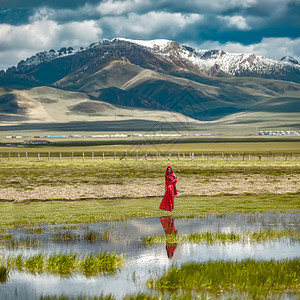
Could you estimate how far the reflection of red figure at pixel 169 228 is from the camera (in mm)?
16556

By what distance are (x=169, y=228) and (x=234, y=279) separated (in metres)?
8.00

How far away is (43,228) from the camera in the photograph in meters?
21.4

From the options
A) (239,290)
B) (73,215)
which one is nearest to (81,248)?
(239,290)

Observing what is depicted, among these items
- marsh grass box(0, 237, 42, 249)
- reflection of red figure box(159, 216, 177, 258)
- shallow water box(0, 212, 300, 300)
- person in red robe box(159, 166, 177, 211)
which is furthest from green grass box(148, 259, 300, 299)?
person in red robe box(159, 166, 177, 211)

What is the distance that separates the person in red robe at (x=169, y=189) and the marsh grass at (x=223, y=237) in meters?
5.31

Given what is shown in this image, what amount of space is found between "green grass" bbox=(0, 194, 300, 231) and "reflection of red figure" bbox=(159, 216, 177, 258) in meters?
1.43

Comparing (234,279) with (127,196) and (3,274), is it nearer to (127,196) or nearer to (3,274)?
(3,274)

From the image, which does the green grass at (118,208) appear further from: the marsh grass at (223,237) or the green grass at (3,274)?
the green grass at (3,274)

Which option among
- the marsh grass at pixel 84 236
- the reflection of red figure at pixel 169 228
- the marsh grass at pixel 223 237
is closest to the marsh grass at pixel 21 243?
the marsh grass at pixel 84 236

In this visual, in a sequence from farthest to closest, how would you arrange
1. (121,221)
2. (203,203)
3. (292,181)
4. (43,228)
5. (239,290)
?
1. (292,181)
2. (203,203)
3. (121,221)
4. (43,228)
5. (239,290)

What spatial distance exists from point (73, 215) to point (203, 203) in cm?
802

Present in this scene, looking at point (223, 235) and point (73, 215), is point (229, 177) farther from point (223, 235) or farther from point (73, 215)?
point (223, 235)

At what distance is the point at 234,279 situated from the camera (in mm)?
12969

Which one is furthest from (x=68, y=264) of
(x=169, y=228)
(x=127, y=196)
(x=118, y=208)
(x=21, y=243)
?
(x=127, y=196)
